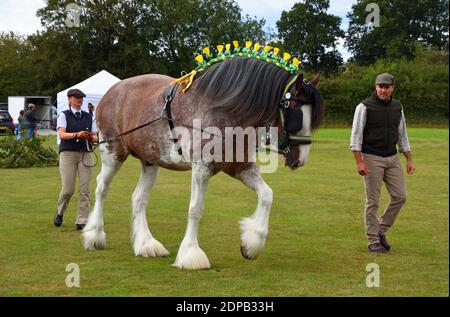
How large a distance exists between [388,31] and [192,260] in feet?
96.6

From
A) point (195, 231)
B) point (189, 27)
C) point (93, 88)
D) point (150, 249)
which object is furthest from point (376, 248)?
point (189, 27)

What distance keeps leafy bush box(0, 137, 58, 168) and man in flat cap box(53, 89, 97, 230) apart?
10.9m

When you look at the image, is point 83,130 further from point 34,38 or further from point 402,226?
point 34,38

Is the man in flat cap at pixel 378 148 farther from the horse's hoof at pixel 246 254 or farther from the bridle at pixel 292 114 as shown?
the horse's hoof at pixel 246 254

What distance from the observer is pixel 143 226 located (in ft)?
24.7

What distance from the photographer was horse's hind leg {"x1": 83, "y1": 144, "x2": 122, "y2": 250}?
760 cm

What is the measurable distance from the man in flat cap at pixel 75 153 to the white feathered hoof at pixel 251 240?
3085 mm

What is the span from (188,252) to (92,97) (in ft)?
67.9

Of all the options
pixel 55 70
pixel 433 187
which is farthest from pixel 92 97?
pixel 55 70

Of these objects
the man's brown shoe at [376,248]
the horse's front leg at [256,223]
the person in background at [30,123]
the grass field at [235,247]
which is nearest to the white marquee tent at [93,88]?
the person in background at [30,123]

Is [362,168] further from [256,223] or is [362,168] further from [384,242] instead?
[256,223]

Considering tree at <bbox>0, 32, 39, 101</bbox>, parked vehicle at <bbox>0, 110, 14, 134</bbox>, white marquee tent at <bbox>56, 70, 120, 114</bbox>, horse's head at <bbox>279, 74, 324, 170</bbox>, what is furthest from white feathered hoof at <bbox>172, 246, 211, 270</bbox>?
tree at <bbox>0, 32, 39, 101</bbox>

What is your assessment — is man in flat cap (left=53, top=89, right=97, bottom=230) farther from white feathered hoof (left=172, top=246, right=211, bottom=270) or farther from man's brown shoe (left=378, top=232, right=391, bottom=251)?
man's brown shoe (left=378, top=232, right=391, bottom=251)

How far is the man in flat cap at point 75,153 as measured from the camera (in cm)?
875
